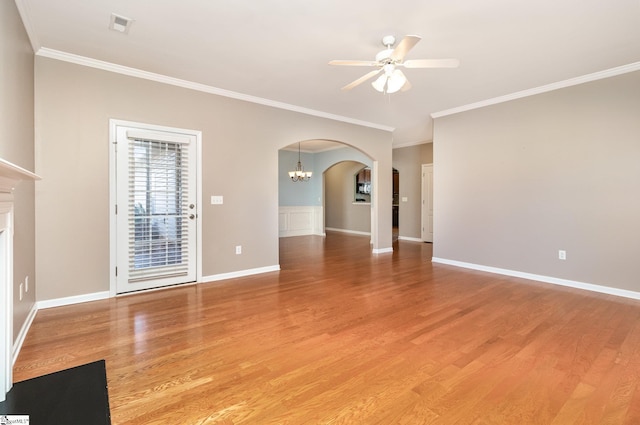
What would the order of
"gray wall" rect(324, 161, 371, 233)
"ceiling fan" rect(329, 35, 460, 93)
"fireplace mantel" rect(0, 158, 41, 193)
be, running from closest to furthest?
"fireplace mantel" rect(0, 158, 41, 193), "ceiling fan" rect(329, 35, 460, 93), "gray wall" rect(324, 161, 371, 233)

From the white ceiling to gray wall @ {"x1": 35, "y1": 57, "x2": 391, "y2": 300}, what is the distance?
1.17 ft

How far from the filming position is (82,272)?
348cm

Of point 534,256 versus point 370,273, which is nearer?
point 534,256

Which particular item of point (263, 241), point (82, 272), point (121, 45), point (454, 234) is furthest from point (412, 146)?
point (82, 272)

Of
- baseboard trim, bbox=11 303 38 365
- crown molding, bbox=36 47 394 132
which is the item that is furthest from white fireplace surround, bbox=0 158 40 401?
crown molding, bbox=36 47 394 132

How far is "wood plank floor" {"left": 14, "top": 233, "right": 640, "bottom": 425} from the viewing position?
172cm

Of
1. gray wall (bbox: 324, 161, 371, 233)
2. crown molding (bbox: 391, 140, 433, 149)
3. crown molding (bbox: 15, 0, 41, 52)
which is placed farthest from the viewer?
gray wall (bbox: 324, 161, 371, 233)

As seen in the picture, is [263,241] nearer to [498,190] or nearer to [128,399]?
[128,399]

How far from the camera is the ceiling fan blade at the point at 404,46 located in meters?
2.31

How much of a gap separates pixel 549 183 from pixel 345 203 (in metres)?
6.51

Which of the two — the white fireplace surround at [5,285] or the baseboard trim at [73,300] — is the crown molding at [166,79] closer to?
the white fireplace surround at [5,285]

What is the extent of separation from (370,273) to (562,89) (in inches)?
152

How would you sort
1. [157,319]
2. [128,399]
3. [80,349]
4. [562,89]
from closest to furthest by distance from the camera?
1. [128,399]
2. [80,349]
3. [157,319]
4. [562,89]

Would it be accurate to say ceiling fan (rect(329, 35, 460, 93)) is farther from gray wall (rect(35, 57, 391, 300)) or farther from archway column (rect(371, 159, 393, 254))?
archway column (rect(371, 159, 393, 254))
